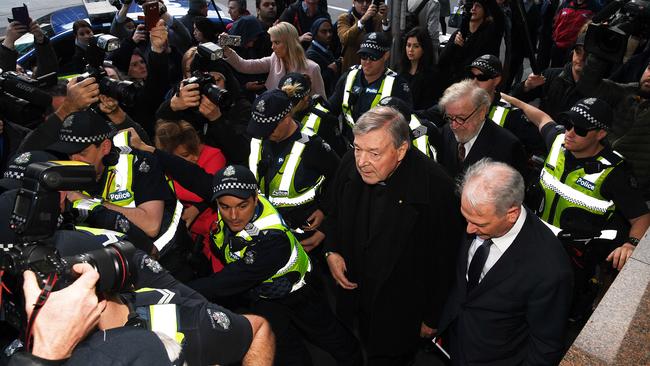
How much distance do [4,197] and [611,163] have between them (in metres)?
3.40

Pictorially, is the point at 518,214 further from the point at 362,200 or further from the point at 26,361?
the point at 26,361

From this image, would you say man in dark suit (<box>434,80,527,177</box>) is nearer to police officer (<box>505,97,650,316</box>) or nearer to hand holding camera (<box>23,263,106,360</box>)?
police officer (<box>505,97,650,316</box>)

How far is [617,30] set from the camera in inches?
183

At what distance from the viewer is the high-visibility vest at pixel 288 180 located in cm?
401

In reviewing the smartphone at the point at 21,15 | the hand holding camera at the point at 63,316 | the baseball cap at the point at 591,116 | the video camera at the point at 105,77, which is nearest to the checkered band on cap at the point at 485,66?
the baseball cap at the point at 591,116

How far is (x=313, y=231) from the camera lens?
13.8 ft

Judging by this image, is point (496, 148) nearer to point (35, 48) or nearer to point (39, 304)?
point (39, 304)

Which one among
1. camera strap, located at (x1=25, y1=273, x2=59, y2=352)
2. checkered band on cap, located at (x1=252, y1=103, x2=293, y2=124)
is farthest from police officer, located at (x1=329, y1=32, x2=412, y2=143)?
camera strap, located at (x1=25, y1=273, x2=59, y2=352)

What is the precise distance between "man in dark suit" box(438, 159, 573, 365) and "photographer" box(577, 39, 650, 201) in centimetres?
204

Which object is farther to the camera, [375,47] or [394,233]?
[375,47]

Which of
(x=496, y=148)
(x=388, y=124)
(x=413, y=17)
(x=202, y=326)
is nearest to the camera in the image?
(x=202, y=326)

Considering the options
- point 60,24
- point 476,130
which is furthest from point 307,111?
point 60,24

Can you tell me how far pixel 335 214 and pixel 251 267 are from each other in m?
0.77

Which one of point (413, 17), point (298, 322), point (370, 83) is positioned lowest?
point (298, 322)
